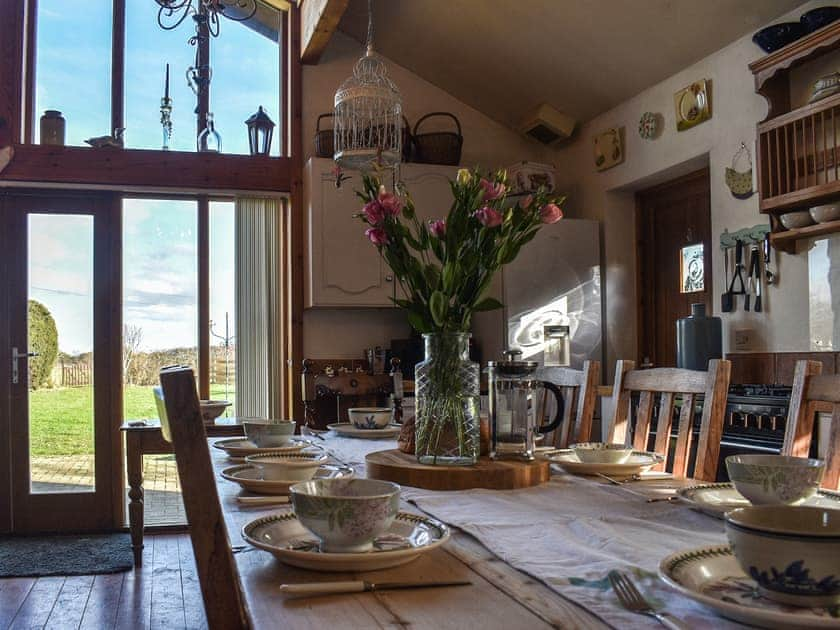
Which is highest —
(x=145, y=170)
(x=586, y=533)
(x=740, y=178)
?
(x=145, y=170)

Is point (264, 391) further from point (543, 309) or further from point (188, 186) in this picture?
point (543, 309)

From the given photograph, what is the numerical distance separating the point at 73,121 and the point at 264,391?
1.91 metres

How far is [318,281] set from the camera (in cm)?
445

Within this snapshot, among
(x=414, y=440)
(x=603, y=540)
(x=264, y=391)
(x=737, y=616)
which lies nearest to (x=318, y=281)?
(x=264, y=391)

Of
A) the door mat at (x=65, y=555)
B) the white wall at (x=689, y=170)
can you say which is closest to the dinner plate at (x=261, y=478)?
the white wall at (x=689, y=170)

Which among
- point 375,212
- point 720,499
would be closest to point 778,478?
point 720,499

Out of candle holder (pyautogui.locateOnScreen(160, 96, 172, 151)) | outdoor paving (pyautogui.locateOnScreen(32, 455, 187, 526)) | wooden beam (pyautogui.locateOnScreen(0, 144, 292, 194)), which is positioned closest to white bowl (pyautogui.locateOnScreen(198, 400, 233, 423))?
outdoor paving (pyautogui.locateOnScreen(32, 455, 187, 526))

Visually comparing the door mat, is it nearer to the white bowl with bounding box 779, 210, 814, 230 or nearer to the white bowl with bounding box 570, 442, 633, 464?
the white bowl with bounding box 570, 442, 633, 464

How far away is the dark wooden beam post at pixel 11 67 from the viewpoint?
14.6 ft

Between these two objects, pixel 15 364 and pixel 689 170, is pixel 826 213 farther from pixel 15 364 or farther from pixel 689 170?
pixel 15 364

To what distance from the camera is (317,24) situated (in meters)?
4.25

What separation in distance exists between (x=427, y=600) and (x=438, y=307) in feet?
2.71

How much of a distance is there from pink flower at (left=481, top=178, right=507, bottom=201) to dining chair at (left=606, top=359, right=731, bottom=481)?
2.14 feet

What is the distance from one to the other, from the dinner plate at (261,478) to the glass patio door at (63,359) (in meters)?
3.51
